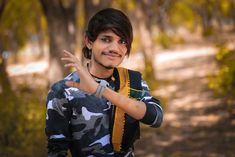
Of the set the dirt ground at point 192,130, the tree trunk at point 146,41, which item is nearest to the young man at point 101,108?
the dirt ground at point 192,130

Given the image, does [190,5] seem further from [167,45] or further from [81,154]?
[81,154]

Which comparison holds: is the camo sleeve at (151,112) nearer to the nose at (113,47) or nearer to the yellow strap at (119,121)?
the yellow strap at (119,121)

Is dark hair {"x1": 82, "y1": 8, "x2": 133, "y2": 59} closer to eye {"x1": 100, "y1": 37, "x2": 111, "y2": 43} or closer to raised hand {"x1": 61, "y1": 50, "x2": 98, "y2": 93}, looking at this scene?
eye {"x1": 100, "y1": 37, "x2": 111, "y2": 43}

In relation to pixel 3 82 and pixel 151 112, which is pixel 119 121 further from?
pixel 3 82

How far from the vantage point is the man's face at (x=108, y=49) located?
2.25 meters

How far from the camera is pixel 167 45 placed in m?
35.9

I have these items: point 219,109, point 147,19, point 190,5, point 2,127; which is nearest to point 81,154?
point 2,127

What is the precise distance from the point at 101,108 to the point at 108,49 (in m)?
0.34

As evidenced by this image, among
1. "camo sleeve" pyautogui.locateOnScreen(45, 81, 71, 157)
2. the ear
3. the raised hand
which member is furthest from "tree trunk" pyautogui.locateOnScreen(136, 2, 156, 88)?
the raised hand

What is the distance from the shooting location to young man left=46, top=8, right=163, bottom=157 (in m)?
2.19

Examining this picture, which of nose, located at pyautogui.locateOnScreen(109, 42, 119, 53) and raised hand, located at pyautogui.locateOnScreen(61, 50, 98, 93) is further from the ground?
nose, located at pyautogui.locateOnScreen(109, 42, 119, 53)

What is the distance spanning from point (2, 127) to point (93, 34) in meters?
4.45

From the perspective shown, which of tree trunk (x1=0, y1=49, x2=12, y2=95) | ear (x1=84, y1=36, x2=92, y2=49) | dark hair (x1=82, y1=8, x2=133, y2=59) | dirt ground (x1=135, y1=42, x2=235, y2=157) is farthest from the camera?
tree trunk (x1=0, y1=49, x2=12, y2=95)

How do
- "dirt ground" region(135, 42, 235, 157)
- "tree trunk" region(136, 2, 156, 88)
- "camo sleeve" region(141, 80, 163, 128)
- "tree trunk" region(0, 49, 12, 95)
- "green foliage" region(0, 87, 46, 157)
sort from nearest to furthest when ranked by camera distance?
"camo sleeve" region(141, 80, 163, 128), "green foliage" region(0, 87, 46, 157), "dirt ground" region(135, 42, 235, 157), "tree trunk" region(0, 49, 12, 95), "tree trunk" region(136, 2, 156, 88)
